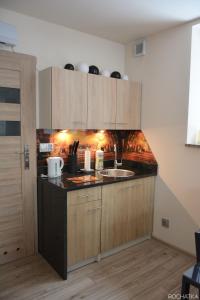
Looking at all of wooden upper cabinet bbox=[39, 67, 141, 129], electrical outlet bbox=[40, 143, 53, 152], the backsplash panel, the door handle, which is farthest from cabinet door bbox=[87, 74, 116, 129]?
the door handle

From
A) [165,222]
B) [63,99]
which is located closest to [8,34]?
[63,99]

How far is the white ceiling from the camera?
6.83 ft

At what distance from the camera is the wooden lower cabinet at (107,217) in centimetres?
219

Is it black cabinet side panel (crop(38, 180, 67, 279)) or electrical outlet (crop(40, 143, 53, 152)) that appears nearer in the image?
black cabinet side panel (crop(38, 180, 67, 279))

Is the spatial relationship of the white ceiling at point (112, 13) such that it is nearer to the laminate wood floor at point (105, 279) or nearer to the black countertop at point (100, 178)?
the black countertop at point (100, 178)

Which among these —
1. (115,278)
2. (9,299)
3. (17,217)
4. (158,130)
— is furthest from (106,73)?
(9,299)

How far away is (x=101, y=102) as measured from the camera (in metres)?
2.63

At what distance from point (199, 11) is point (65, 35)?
1377 millimetres

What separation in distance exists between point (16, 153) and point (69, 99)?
75cm

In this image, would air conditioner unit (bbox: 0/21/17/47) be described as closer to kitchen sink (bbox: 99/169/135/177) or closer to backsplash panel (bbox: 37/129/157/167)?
backsplash panel (bbox: 37/129/157/167)

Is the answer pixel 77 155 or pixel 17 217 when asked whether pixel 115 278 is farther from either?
pixel 77 155

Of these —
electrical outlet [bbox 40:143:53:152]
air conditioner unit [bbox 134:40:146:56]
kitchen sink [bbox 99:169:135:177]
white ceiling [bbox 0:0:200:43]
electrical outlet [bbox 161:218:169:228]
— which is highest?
white ceiling [bbox 0:0:200:43]

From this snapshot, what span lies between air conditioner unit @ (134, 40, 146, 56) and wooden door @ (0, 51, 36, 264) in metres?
1.34

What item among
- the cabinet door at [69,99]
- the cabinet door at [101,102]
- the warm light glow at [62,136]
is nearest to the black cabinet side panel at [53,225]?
Answer: the warm light glow at [62,136]
